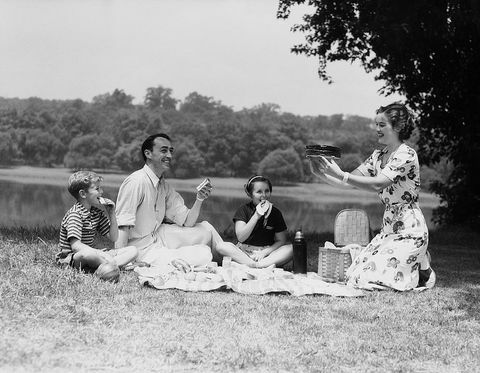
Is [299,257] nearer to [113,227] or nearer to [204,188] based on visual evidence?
[204,188]

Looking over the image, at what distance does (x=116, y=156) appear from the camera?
134 feet

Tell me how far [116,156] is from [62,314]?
122 feet

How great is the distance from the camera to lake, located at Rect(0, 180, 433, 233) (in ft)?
82.3

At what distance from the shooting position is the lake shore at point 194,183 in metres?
37.6

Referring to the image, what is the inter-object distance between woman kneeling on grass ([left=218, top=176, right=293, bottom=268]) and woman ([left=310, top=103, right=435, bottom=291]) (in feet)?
2.66

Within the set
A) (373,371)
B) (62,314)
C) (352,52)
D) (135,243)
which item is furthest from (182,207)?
(352,52)

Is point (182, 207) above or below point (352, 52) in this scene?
below

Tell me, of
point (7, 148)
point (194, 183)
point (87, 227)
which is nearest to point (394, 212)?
point (87, 227)

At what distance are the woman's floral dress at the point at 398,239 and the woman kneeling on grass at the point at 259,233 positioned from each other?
34.6 inches

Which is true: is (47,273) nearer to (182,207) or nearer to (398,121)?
(182,207)

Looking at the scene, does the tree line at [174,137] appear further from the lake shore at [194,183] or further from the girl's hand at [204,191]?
the girl's hand at [204,191]

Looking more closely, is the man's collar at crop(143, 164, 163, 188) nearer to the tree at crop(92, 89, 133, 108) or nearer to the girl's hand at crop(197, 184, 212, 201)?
the girl's hand at crop(197, 184, 212, 201)

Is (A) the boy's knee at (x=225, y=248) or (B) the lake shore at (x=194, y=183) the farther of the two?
(B) the lake shore at (x=194, y=183)

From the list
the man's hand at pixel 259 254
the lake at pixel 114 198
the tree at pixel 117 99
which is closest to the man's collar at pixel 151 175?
the man's hand at pixel 259 254
